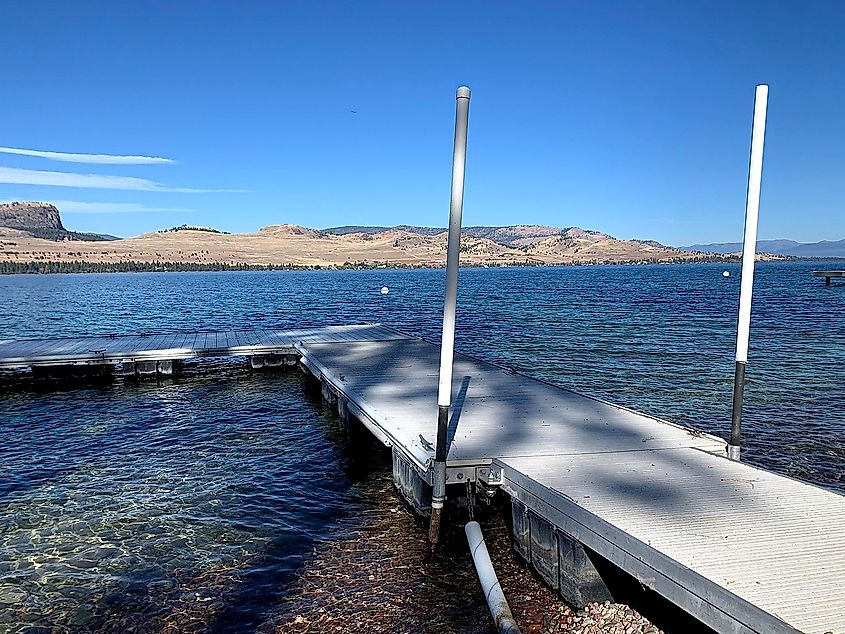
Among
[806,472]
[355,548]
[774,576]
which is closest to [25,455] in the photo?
[355,548]

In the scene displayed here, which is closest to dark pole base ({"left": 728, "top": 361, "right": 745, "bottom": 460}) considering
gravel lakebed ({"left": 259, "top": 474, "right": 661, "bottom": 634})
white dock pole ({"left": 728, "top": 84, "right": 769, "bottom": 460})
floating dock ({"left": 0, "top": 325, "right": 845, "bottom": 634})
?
white dock pole ({"left": 728, "top": 84, "right": 769, "bottom": 460})

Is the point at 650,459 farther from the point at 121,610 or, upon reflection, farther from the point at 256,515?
the point at 121,610

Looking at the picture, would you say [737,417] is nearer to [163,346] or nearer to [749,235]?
[749,235]

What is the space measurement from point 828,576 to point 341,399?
924 centimetres

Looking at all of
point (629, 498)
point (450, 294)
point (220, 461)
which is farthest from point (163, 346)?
point (629, 498)

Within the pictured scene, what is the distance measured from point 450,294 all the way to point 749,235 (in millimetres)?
3582

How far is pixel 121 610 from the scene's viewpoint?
21.5 feet

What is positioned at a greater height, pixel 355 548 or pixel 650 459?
pixel 650 459

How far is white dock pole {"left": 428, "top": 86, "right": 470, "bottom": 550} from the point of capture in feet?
22.4

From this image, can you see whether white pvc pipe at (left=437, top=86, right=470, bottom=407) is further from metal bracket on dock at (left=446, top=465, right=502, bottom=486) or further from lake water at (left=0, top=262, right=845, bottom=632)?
lake water at (left=0, top=262, right=845, bottom=632)

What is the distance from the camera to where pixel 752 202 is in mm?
7414

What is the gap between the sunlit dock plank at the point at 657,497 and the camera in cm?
429

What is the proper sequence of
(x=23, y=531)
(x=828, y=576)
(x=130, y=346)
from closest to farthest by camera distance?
(x=828, y=576), (x=23, y=531), (x=130, y=346)

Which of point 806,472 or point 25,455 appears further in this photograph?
point 25,455
